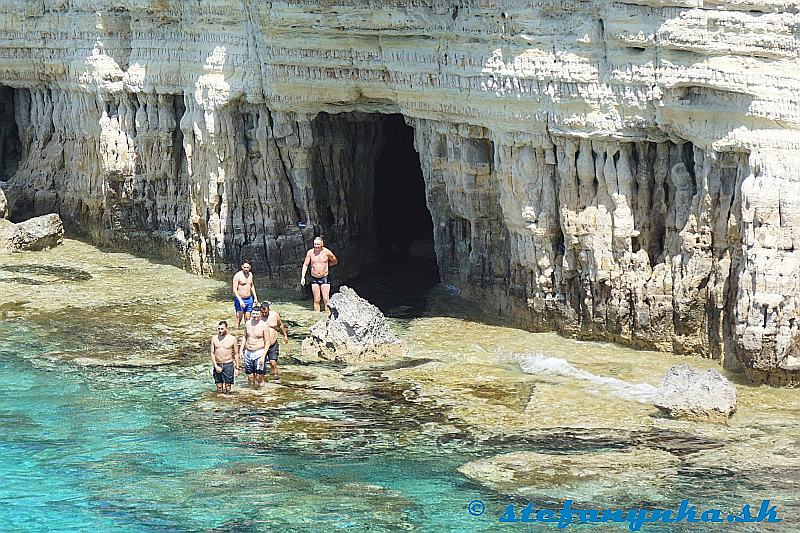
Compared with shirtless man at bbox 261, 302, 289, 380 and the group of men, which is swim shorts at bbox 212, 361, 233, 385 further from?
shirtless man at bbox 261, 302, 289, 380

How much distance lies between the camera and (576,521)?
544 inches

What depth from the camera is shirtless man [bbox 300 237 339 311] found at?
71.7ft

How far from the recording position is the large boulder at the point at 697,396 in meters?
16.5

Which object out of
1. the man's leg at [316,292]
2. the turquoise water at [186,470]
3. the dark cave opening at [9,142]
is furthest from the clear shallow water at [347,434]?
the dark cave opening at [9,142]

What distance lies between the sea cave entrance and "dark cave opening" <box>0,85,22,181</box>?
26.9 feet

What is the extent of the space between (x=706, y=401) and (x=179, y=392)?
656 cm

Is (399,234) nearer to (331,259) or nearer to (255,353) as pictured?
(331,259)

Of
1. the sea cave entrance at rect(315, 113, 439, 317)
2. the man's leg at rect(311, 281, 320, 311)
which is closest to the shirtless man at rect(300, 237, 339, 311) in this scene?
the man's leg at rect(311, 281, 320, 311)

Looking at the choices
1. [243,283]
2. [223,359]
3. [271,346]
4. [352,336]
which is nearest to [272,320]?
[271,346]

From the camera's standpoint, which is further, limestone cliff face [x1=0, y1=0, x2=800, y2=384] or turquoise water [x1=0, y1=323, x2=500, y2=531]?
limestone cliff face [x1=0, y1=0, x2=800, y2=384]

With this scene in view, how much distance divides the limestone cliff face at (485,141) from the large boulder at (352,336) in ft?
8.04

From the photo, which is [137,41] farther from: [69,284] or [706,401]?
[706,401]

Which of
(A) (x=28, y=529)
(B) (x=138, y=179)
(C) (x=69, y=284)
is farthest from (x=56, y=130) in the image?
(A) (x=28, y=529)

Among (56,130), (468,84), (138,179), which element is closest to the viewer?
(468,84)
